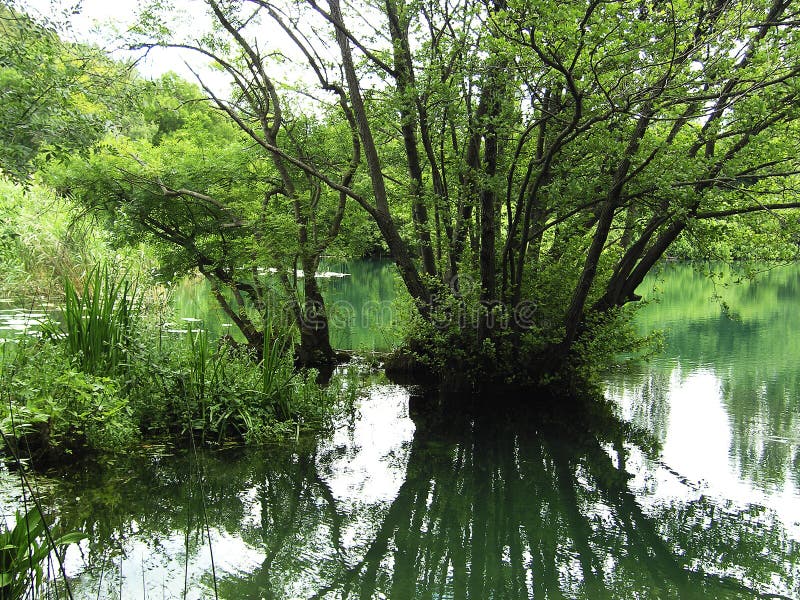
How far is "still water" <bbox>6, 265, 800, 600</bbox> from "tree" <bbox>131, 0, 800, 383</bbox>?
4.57 feet

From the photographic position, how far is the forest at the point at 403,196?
5.28m

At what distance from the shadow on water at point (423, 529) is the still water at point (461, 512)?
2cm

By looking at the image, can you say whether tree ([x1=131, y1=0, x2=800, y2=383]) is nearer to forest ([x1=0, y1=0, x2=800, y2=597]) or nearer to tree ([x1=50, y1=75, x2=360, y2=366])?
forest ([x1=0, y1=0, x2=800, y2=597])

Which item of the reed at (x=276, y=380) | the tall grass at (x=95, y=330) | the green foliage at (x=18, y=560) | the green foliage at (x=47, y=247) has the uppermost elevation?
the green foliage at (x=47, y=247)

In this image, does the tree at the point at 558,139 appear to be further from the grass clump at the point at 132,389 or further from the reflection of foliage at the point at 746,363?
the grass clump at the point at 132,389

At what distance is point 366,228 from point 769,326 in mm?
10535

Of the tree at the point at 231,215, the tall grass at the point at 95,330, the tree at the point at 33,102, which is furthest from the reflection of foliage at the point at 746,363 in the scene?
the tree at the point at 33,102

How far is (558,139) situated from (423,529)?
3693 millimetres

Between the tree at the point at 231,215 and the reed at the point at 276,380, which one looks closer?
the reed at the point at 276,380

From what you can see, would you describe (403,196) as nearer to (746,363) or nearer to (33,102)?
(33,102)

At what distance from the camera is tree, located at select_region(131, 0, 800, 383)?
5523 mm

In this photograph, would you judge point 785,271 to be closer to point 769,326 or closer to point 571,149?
point 769,326

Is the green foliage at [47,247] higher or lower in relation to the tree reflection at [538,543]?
higher

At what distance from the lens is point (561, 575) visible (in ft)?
13.7
